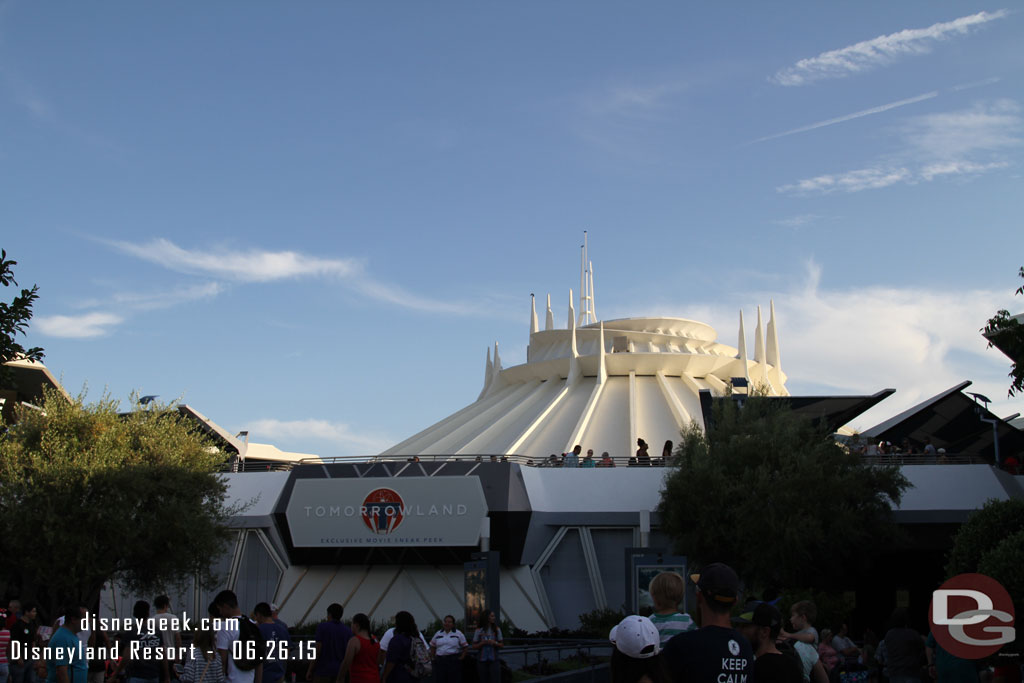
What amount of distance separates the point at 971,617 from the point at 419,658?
6672 millimetres

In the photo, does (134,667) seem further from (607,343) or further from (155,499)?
(607,343)

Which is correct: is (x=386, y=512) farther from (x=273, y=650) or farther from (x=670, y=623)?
(x=670, y=623)

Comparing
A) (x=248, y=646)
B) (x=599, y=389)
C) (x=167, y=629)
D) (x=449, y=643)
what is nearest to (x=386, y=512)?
(x=599, y=389)

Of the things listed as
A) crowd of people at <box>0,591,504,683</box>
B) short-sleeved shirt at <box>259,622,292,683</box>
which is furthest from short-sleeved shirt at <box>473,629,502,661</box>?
short-sleeved shirt at <box>259,622,292,683</box>

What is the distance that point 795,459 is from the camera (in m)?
30.2

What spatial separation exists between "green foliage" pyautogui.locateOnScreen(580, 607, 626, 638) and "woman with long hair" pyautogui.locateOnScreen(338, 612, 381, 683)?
1890cm

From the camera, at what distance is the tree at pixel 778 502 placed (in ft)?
96.6

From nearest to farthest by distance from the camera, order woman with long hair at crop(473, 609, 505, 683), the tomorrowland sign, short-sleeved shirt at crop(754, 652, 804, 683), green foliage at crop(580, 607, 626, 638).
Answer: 1. short-sleeved shirt at crop(754, 652, 804, 683)
2. woman with long hair at crop(473, 609, 505, 683)
3. green foliage at crop(580, 607, 626, 638)
4. the tomorrowland sign

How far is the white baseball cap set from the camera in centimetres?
634

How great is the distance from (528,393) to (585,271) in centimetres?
882

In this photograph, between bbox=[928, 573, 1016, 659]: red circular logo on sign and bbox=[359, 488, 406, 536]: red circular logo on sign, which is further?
bbox=[359, 488, 406, 536]: red circular logo on sign

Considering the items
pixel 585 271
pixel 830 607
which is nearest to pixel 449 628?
pixel 830 607

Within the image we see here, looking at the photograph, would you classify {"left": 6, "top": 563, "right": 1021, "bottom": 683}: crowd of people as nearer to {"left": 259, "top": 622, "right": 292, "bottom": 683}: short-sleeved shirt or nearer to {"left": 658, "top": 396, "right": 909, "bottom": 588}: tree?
{"left": 259, "top": 622, "right": 292, "bottom": 683}: short-sleeved shirt

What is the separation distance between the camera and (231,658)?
10375 millimetres
